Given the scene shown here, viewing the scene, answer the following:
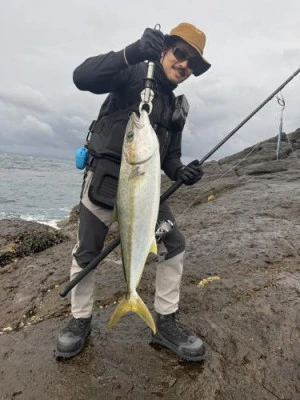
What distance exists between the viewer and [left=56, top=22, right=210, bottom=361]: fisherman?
4.11m

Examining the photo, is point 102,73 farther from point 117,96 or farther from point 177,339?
point 177,339

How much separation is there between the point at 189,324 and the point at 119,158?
7.55 feet

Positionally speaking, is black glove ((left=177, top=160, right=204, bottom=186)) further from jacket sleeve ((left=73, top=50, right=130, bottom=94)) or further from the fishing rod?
jacket sleeve ((left=73, top=50, right=130, bottom=94))

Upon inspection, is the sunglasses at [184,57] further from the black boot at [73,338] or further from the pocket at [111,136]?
the black boot at [73,338]

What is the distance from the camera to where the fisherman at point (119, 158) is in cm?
411

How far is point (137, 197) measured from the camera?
3.50 metres

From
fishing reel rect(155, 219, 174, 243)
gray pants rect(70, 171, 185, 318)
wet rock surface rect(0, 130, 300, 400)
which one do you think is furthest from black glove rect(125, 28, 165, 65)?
wet rock surface rect(0, 130, 300, 400)

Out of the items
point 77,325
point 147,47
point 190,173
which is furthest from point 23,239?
point 147,47

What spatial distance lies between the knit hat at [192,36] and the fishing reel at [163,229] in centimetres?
190

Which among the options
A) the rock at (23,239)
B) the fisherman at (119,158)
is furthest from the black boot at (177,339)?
the rock at (23,239)

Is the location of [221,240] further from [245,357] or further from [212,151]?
[245,357]

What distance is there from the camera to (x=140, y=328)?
4715 millimetres

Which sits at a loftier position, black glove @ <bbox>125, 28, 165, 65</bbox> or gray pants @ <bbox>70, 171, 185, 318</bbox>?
black glove @ <bbox>125, 28, 165, 65</bbox>

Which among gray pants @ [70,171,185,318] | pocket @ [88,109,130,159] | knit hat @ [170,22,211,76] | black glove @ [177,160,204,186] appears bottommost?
gray pants @ [70,171,185,318]
